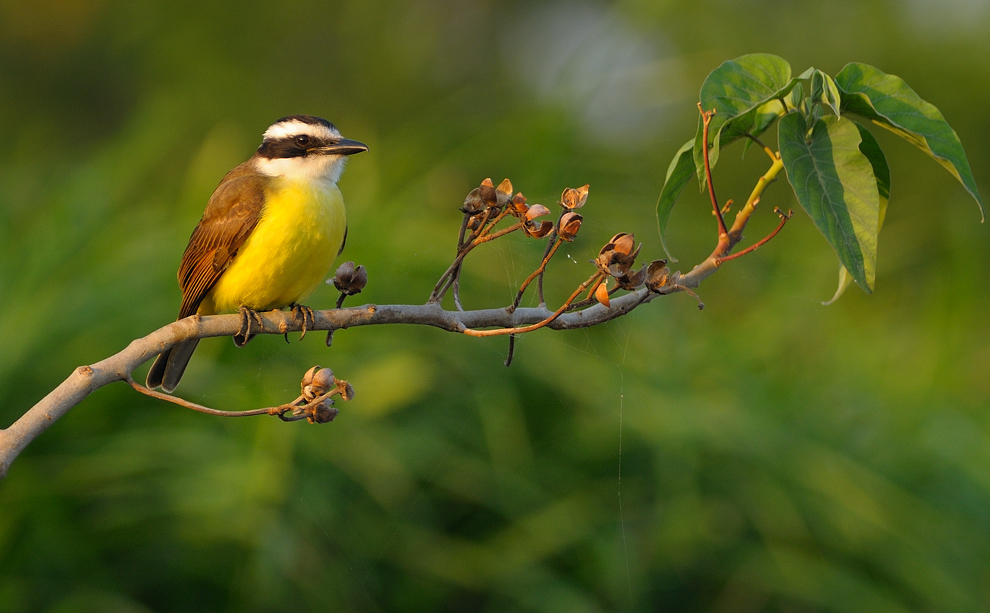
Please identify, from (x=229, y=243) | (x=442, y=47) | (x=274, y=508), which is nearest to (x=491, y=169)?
(x=274, y=508)

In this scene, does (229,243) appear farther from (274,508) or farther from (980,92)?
(980,92)

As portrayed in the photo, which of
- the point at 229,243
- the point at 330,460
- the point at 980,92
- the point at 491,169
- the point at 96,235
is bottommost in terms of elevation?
the point at 980,92

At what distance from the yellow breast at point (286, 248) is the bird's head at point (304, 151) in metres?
0.08

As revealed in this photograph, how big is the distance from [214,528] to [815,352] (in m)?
3.08

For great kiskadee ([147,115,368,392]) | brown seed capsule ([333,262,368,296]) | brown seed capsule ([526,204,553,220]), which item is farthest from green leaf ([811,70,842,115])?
great kiskadee ([147,115,368,392])

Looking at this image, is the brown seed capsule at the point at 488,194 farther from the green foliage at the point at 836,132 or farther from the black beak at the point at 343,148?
the black beak at the point at 343,148

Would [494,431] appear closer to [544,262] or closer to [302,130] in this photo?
[302,130]

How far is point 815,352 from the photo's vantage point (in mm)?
4758

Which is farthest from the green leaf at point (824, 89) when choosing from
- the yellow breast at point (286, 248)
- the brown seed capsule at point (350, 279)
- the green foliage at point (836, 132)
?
the yellow breast at point (286, 248)

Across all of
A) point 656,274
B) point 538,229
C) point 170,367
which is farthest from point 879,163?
point 170,367

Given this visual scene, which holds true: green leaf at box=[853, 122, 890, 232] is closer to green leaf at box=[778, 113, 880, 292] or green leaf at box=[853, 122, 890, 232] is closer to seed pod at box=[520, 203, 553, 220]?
green leaf at box=[778, 113, 880, 292]

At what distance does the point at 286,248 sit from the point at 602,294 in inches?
46.6

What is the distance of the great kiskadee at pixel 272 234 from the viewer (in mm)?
2307

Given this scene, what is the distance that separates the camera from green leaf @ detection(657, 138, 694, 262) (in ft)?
4.80
